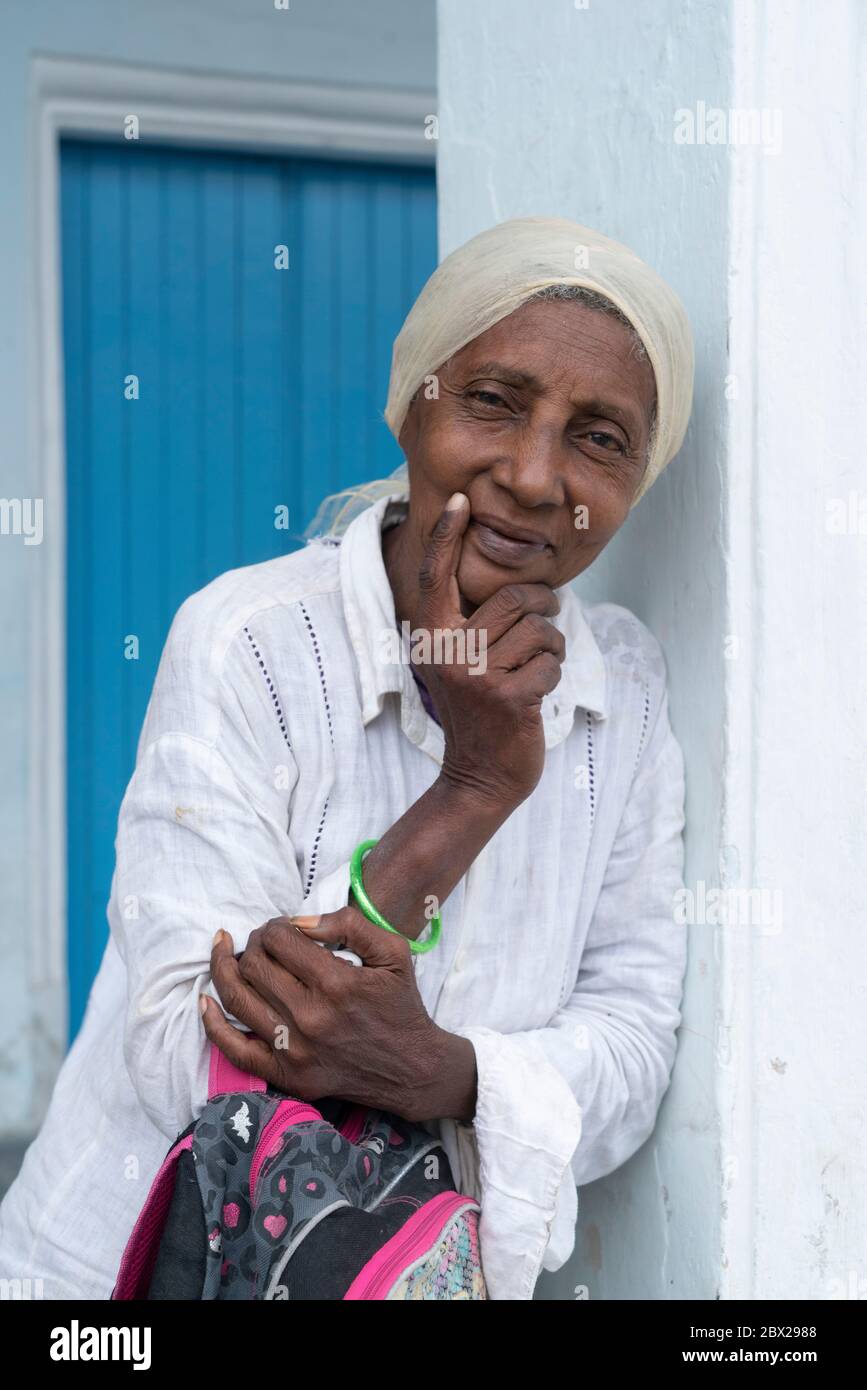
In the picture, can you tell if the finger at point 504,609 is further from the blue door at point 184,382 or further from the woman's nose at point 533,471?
the blue door at point 184,382

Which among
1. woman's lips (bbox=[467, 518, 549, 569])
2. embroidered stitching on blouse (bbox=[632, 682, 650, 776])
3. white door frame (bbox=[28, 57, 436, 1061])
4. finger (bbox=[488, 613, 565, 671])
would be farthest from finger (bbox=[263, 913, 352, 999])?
white door frame (bbox=[28, 57, 436, 1061])

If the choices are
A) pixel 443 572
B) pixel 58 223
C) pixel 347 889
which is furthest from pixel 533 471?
pixel 58 223

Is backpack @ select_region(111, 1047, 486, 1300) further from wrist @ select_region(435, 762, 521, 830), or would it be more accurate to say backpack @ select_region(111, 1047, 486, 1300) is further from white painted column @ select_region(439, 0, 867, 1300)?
white painted column @ select_region(439, 0, 867, 1300)

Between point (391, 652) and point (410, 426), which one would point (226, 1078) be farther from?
point (410, 426)

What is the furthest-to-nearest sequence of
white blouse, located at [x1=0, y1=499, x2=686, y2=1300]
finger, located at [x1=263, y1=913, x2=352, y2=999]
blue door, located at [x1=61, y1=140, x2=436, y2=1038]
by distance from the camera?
blue door, located at [x1=61, y1=140, x2=436, y2=1038]
white blouse, located at [x1=0, y1=499, x2=686, y2=1300]
finger, located at [x1=263, y1=913, x2=352, y2=999]

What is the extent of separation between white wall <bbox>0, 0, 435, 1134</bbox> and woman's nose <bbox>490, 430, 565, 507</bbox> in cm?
231

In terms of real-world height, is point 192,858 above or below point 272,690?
below

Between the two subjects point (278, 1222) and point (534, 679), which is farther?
point (534, 679)

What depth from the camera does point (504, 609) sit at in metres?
1.71

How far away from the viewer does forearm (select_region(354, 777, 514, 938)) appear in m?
1.62

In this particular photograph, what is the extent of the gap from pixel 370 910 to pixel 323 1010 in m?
0.12

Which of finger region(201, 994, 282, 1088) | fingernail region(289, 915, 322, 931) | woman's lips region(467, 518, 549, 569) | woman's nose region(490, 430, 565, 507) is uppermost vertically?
woman's nose region(490, 430, 565, 507)

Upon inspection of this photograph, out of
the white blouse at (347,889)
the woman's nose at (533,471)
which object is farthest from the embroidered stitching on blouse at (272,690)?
the woman's nose at (533,471)

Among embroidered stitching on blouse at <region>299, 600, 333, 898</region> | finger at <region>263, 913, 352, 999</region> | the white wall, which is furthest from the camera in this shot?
the white wall
